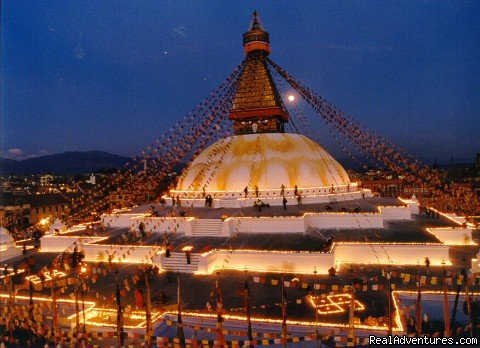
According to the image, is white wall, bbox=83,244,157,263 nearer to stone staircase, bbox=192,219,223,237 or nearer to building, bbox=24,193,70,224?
stone staircase, bbox=192,219,223,237

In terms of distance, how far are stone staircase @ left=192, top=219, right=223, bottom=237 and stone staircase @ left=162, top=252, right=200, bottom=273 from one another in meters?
2.43

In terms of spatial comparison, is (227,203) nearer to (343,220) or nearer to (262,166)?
(262,166)

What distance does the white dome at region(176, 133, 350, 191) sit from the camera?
60.0ft

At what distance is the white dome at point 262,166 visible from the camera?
60.0 ft

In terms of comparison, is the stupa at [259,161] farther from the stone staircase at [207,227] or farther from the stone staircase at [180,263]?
the stone staircase at [180,263]

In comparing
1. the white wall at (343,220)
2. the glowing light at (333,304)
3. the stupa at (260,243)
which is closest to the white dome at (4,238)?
the stupa at (260,243)

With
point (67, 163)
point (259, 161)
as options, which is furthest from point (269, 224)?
point (67, 163)

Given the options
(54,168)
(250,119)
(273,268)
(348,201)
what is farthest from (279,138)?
(54,168)

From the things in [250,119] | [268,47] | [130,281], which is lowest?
[130,281]

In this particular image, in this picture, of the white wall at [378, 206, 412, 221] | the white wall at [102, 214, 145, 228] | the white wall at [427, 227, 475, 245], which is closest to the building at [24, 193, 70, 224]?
the white wall at [102, 214, 145, 228]

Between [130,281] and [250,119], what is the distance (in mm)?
12565

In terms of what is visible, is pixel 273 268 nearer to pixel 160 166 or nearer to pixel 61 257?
pixel 61 257

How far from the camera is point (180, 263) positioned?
11.7 meters

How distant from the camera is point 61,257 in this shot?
43.9ft
